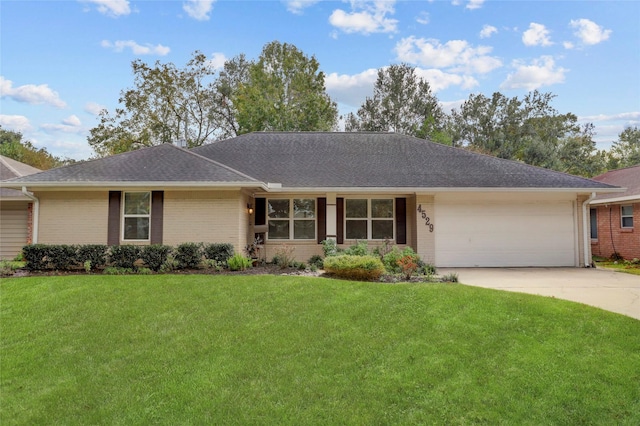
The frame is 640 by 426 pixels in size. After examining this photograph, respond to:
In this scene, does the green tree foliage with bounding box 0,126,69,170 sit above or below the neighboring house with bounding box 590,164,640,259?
above

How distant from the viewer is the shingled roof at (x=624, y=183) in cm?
1466

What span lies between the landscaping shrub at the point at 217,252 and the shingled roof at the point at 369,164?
3.42m

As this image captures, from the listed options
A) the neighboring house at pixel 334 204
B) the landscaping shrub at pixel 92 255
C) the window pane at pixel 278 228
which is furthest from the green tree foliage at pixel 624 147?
the landscaping shrub at pixel 92 255

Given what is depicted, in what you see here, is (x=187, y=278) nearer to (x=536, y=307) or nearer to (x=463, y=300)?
(x=463, y=300)

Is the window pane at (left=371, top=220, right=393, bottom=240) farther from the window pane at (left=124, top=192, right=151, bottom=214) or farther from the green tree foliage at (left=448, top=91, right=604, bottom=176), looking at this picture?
the green tree foliage at (left=448, top=91, right=604, bottom=176)

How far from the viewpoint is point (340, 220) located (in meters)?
12.7

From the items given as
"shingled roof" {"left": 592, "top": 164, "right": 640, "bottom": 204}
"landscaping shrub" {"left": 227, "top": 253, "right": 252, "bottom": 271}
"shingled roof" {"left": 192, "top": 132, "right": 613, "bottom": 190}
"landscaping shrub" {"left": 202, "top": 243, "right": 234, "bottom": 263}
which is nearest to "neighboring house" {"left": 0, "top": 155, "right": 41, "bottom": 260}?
"shingled roof" {"left": 192, "top": 132, "right": 613, "bottom": 190}

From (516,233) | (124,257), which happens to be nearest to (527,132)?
(516,233)

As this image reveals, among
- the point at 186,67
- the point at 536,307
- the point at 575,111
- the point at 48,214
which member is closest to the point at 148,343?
the point at 536,307

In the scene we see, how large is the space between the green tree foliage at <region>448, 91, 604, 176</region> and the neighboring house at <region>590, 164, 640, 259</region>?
42.6 feet

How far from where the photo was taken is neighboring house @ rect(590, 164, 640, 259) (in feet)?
48.0

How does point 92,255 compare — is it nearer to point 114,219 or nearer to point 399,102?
point 114,219

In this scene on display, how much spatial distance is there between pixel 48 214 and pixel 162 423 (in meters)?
9.75

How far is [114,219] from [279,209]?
501 cm
